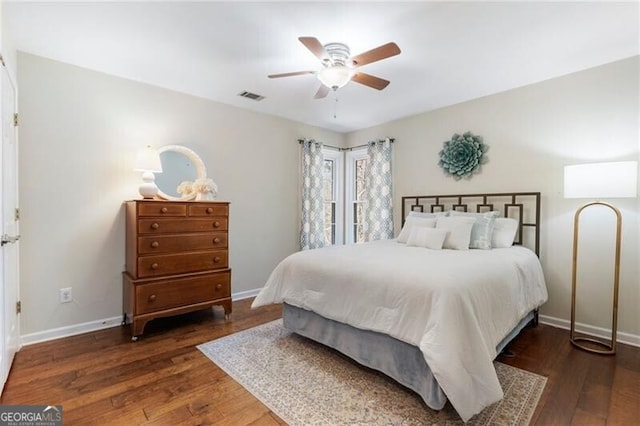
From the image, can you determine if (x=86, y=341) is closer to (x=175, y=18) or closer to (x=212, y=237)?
(x=212, y=237)

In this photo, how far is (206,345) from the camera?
254cm

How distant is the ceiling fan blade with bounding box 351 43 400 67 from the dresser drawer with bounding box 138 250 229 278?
7.44 ft

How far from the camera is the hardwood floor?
5.54ft

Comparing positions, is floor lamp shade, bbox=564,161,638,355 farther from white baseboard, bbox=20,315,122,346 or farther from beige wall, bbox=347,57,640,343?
white baseboard, bbox=20,315,122,346

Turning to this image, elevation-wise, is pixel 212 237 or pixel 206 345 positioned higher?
pixel 212 237

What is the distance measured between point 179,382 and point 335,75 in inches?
94.1

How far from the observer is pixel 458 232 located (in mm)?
2951

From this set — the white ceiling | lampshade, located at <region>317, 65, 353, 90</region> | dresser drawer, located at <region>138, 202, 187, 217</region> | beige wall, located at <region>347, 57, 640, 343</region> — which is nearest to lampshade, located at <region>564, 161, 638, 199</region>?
beige wall, located at <region>347, 57, 640, 343</region>

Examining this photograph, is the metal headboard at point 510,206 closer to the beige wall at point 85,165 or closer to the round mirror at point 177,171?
the beige wall at point 85,165

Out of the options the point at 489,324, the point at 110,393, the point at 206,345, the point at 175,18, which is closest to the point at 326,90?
the point at 175,18

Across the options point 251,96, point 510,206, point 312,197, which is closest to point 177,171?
point 251,96

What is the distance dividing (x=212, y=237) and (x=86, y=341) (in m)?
1.36

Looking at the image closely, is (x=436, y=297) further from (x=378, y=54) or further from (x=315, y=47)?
(x=315, y=47)

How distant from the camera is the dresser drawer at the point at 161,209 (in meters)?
2.70
